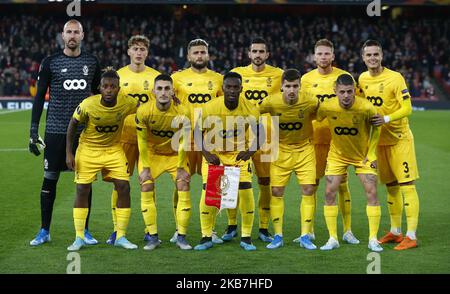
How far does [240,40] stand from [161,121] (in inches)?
1086

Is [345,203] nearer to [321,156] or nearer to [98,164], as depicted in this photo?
A: [321,156]

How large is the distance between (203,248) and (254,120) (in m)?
1.40

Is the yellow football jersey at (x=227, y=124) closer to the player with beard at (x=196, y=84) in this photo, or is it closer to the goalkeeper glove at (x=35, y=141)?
the player with beard at (x=196, y=84)

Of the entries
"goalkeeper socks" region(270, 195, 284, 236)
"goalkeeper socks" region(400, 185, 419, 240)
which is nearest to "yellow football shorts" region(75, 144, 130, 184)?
"goalkeeper socks" region(270, 195, 284, 236)

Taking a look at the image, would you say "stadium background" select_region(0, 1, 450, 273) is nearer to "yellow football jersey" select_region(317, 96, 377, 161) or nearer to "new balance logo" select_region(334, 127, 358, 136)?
"yellow football jersey" select_region(317, 96, 377, 161)

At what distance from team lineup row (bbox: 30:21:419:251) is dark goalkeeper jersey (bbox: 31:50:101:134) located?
0.30ft

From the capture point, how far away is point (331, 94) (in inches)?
326

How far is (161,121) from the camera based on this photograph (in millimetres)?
7910

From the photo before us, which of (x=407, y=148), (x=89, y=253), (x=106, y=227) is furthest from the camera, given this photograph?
(x=106, y=227)

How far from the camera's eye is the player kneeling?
773 cm

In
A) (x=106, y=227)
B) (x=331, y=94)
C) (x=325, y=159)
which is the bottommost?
(x=106, y=227)
